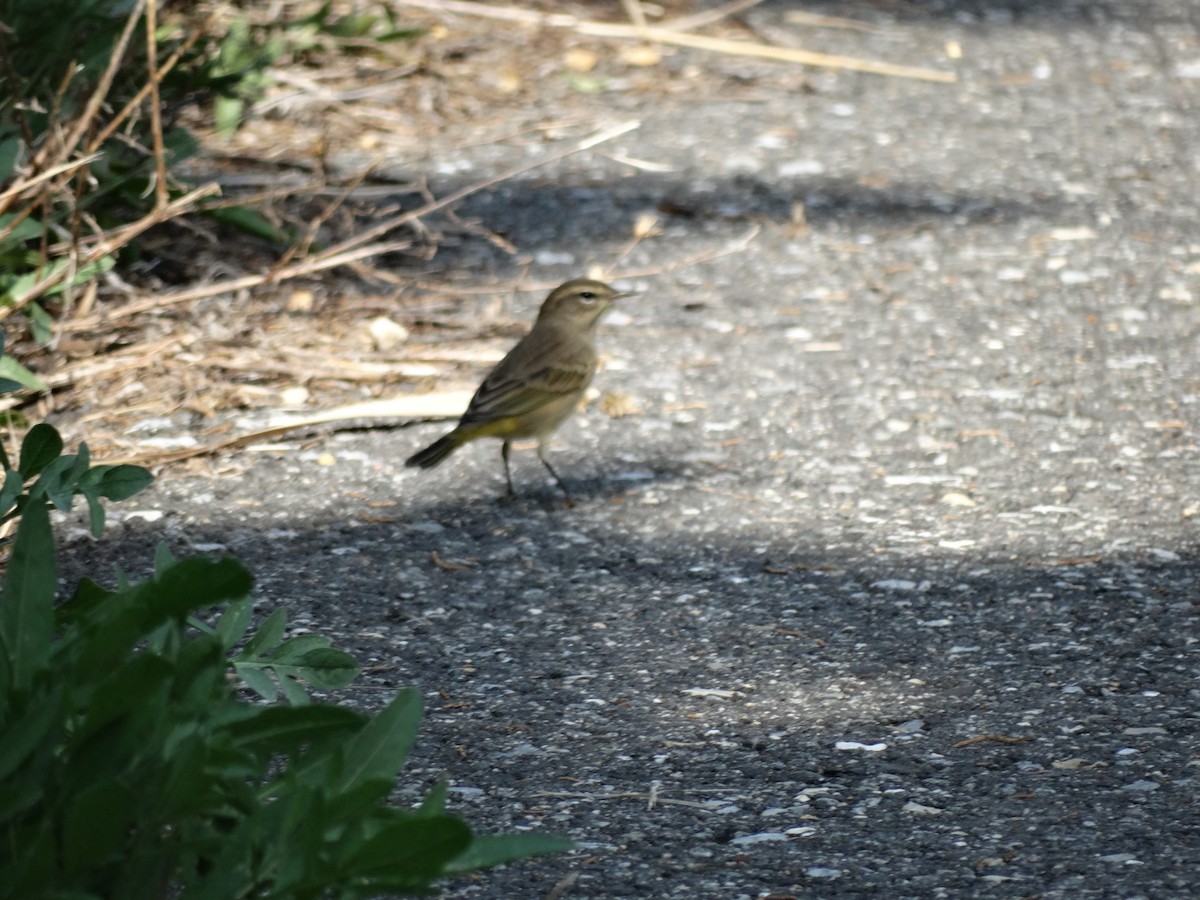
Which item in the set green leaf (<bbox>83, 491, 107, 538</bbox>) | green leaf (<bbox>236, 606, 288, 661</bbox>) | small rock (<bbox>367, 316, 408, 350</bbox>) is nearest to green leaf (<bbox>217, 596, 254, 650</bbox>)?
green leaf (<bbox>236, 606, 288, 661</bbox>)

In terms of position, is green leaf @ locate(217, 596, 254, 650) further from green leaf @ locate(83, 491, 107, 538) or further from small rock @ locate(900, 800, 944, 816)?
small rock @ locate(900, 800, 944, 816)

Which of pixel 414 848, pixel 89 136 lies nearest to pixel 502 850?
pixel 414 848

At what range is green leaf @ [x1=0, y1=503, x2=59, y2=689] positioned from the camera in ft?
7.73

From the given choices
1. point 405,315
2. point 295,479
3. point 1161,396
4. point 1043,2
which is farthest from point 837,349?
point 1043,2

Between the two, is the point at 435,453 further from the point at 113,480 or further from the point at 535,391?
the point at 113,480

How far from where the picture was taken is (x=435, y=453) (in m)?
5.11

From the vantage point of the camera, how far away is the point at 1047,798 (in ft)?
11.2

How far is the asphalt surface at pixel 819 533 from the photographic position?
337cm

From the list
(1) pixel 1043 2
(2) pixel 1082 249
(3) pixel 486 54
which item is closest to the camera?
(2) pixel 1082 249

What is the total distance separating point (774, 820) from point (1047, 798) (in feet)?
1.93

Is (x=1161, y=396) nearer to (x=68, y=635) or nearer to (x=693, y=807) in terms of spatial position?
(x=693, y=807)

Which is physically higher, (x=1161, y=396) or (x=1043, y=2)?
(x=1043, y=2)

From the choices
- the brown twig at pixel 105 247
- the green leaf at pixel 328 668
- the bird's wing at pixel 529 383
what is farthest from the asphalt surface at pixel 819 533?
the brown twig at pixel 105 247

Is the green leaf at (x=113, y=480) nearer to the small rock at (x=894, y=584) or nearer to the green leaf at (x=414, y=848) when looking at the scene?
the green leaf at (x=414, y=848)
